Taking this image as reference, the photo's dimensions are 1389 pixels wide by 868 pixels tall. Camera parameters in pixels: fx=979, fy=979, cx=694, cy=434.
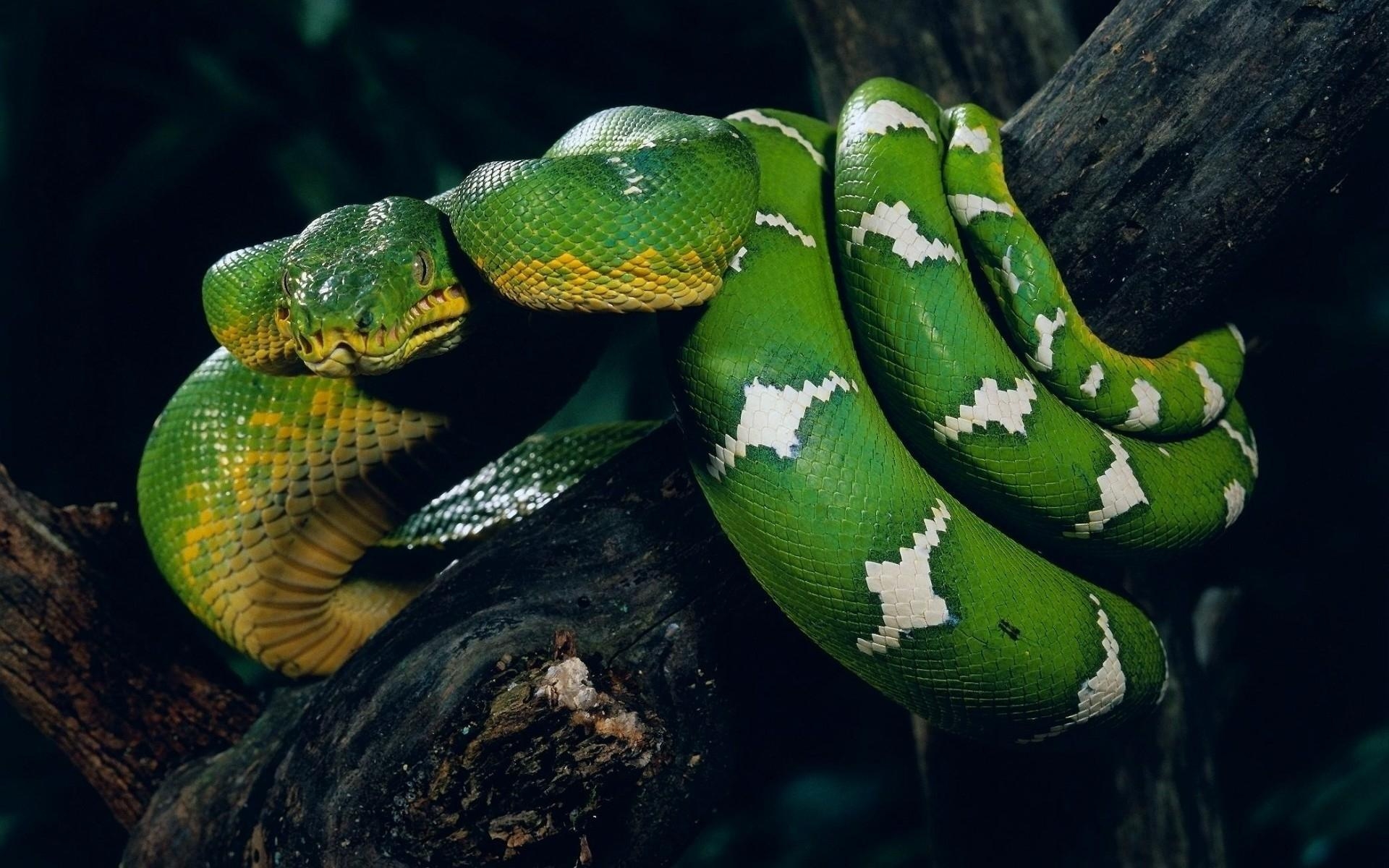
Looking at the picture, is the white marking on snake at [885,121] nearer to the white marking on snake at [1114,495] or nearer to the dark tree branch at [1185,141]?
the dark tree branch at [1185,141]

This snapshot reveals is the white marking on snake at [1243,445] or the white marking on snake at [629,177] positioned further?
the white marking on snake at [1243,445]

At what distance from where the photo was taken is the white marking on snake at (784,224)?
1.49 meters

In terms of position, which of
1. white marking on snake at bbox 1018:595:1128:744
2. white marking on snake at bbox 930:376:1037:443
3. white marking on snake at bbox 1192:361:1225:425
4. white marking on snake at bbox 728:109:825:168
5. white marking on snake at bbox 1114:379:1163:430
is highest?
white marking on snake at bbox 728:109:825:168

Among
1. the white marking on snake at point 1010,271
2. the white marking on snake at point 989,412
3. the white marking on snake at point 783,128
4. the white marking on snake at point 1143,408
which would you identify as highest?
the white marking on snake at point 783,128

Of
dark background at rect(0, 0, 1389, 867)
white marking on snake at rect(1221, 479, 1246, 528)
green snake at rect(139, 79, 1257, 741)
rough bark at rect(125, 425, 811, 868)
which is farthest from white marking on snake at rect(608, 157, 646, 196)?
dark background at rect(0, 0, 1389, 867)

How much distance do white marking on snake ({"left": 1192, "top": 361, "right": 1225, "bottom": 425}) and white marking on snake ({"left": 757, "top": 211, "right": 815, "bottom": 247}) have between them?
2.17 feet

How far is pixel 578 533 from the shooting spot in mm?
1625

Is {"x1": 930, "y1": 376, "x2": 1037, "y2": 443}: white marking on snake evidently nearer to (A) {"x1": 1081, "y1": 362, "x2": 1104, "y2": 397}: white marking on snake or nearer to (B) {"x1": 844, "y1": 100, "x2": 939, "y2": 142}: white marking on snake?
(A) {"x1": 1081, "y1": 362, "x2": 1104, "y2": 397}: white marking on snake

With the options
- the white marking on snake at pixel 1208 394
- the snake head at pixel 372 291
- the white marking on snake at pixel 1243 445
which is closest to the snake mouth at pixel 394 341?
the snake head at pixel 372 291

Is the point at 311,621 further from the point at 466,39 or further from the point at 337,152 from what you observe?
the point at 466,39

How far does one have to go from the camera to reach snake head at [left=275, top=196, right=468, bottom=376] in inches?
50.3

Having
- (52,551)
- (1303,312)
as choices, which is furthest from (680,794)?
(1303,312)

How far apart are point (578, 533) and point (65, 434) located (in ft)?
6.02

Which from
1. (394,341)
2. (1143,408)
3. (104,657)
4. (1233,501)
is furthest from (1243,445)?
(104,657)
